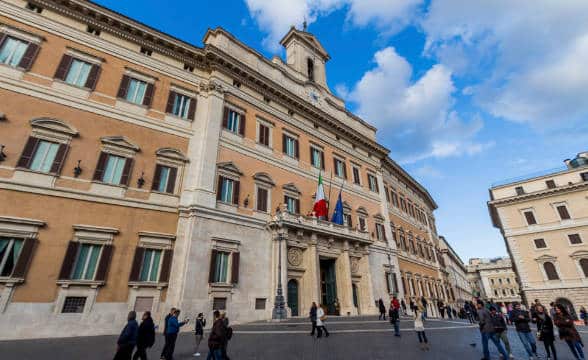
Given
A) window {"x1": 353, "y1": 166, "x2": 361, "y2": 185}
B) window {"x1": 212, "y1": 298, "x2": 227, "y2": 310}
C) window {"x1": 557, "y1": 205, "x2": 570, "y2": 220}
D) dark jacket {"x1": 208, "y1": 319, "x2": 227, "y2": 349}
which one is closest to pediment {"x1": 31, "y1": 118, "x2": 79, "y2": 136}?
window {"x1": 212, "y1": 298, "x2": 227, "y2": 310}

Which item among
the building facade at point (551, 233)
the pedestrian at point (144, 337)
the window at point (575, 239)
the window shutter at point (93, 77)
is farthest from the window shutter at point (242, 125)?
the window at point (575, 239)

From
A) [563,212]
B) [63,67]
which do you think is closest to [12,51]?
[63,67]

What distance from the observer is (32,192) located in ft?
37.4

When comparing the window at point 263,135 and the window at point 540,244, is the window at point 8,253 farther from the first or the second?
the window at point 540,244

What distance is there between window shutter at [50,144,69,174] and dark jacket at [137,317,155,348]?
9.26 m

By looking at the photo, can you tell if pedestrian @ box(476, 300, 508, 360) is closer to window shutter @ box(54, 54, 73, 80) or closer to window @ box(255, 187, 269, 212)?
window @ box(255, 187, 269, 212)

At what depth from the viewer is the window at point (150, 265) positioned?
41.5 feet

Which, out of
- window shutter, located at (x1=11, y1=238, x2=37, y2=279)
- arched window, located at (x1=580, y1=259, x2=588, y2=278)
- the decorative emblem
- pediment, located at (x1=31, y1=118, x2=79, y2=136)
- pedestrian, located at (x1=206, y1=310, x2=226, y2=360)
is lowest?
pedestrian, located at (x1=206, y1=310, x2=226, y2=360)

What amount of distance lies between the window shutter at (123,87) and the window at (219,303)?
11.8 metres

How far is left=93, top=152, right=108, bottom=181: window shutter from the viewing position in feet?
42.4

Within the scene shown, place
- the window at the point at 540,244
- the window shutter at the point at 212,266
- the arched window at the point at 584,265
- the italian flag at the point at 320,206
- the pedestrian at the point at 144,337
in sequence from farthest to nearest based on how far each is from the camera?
the window at the point at 540,244 < the arched window at the point at 584,265 < the italian flag at the point at 320,206 < the window shutter at the point at 212,266 < the pedestrian at the point at 144,337

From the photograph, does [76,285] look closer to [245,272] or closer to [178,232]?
[178,232]

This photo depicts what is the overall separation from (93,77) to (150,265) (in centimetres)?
1023

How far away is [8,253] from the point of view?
1032cm
